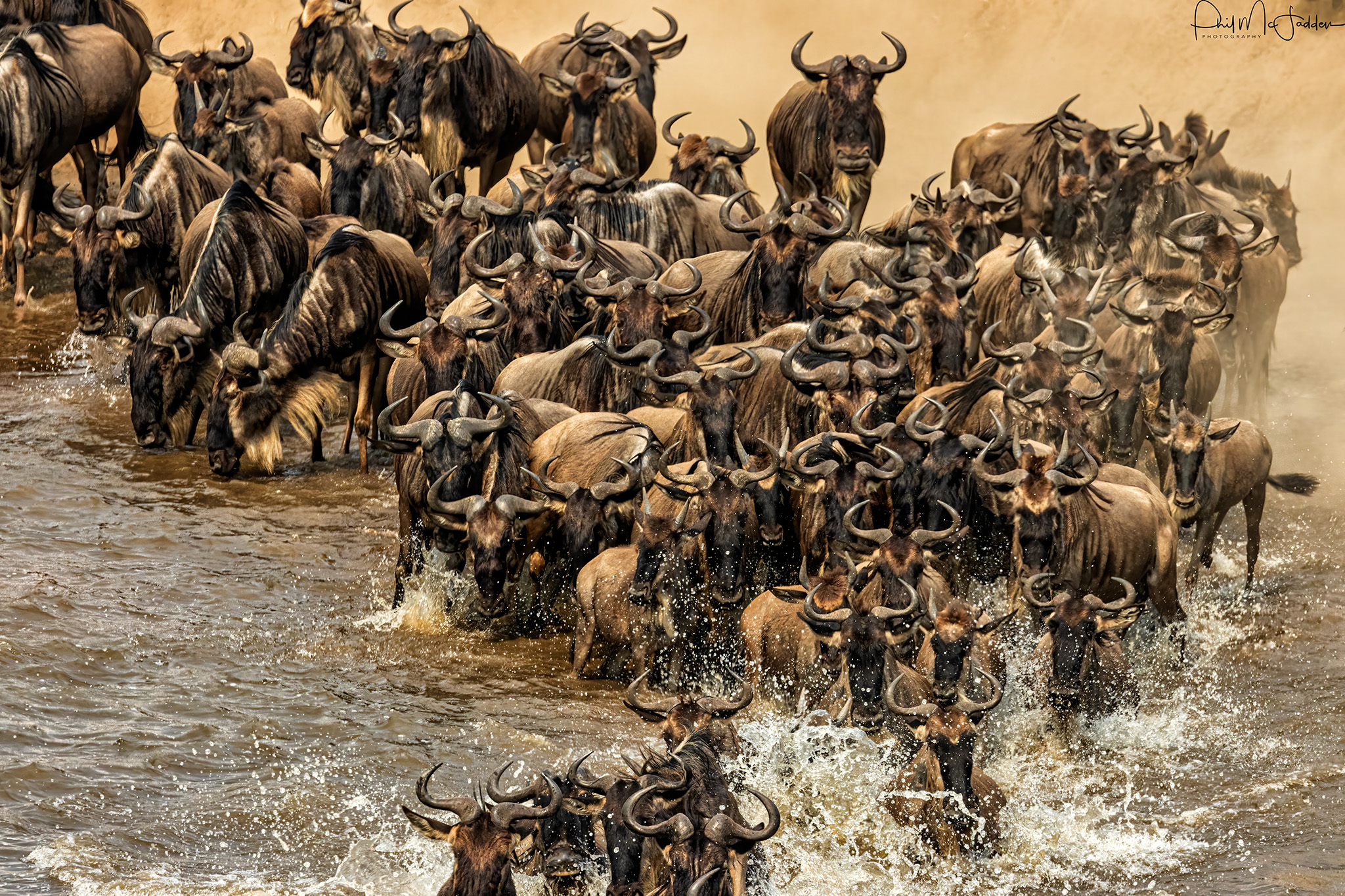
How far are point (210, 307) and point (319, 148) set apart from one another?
308cm

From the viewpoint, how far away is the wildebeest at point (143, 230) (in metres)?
15.9

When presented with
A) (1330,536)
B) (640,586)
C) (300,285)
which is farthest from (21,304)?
(1330,536)

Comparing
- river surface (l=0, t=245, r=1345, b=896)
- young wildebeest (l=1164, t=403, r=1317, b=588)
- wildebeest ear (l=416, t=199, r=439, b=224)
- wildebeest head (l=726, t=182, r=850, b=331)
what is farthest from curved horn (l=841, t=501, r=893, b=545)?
wildebeest ear (l=416, t=199, r=439, b=224)

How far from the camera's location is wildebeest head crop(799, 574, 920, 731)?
340 inches

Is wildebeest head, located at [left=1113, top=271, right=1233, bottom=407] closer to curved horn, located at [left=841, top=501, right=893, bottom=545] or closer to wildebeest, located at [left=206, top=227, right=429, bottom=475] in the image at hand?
curved horn, located at [left=841, top=501, right=893, bottom=545]

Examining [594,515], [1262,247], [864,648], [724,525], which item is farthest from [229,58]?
[864,648]

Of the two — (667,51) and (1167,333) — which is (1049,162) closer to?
(1167,333)

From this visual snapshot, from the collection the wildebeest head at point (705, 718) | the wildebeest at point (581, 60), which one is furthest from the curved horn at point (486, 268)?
the wildebeest head at point (705, 718)

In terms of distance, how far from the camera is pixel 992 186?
17500 mm

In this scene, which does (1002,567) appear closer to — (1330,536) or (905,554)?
(905,554)

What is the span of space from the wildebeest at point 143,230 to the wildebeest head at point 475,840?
1007 cm

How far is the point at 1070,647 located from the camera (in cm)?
913

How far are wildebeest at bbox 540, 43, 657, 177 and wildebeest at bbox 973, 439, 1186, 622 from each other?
7412 millimetres

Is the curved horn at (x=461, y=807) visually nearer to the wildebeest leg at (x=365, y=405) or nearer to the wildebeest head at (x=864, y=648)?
the wildebeest head at (x=864, y=648)
